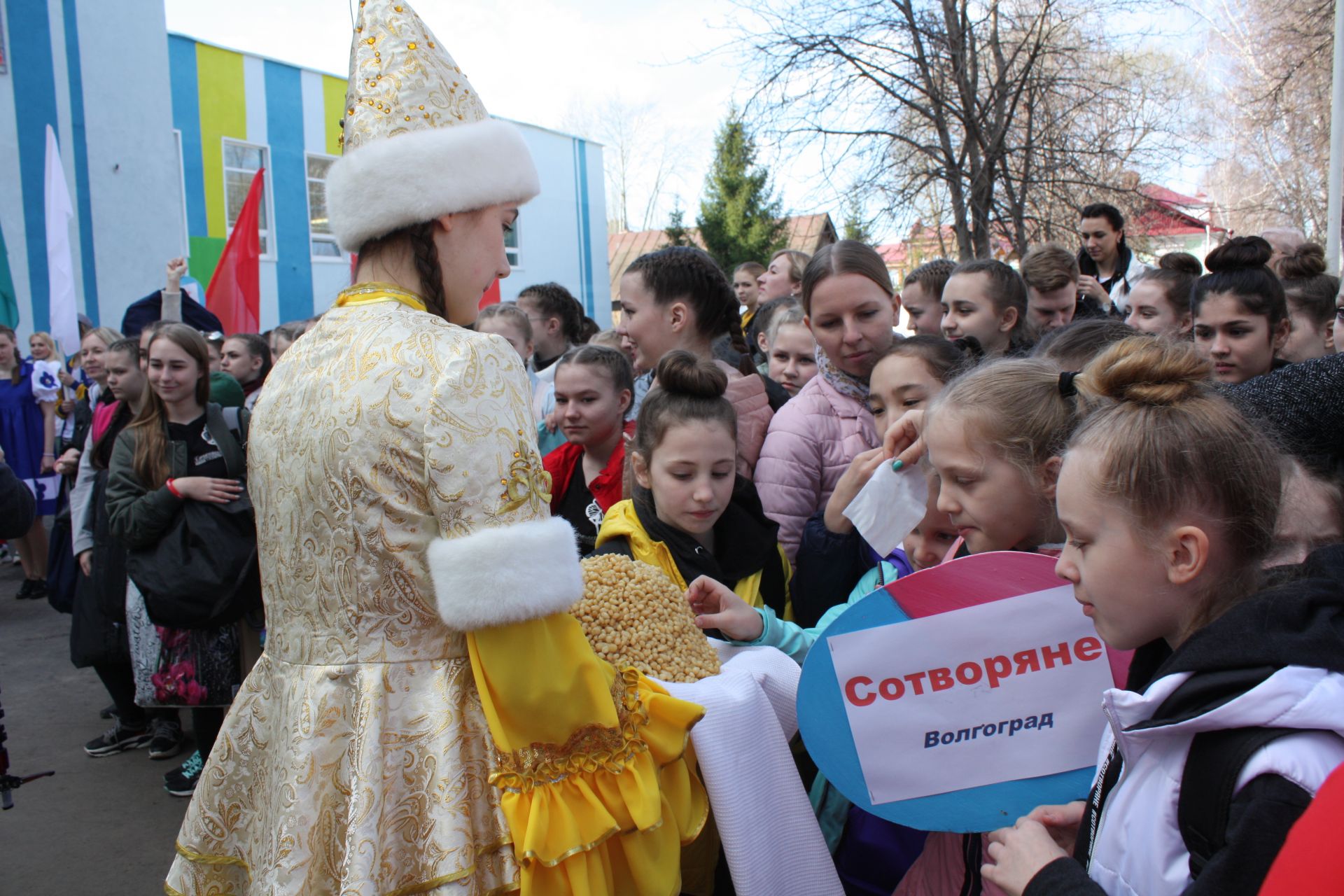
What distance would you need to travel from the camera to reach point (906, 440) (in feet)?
7.50

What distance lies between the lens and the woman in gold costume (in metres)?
1.52

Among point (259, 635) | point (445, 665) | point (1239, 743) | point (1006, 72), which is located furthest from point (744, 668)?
point (1006, 72)

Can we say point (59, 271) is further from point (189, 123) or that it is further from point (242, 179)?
point (242, 179)

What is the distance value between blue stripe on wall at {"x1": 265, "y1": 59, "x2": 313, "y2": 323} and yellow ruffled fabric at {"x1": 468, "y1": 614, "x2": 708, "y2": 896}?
51.3 ft

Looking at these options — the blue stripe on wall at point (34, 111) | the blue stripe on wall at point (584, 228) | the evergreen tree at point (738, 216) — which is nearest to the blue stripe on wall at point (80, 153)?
the blue stripe on wall at point (34, 111)

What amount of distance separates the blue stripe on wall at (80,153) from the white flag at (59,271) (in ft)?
14.2

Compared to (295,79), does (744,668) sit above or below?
below

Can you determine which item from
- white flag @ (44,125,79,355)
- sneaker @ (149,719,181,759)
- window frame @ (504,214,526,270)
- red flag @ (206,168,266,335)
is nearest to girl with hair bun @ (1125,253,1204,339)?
sneaker @ (149,719,181,759)

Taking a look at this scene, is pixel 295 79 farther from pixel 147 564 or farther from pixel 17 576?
pixel 147 564

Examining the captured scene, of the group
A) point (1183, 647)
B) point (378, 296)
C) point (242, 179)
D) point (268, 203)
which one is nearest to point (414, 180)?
point (378, 296)

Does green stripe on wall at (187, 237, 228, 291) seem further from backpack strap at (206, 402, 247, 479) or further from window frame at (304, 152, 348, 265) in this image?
backpack strap at (206, 402, 247, 479)

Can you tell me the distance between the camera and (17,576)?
27.6 ft

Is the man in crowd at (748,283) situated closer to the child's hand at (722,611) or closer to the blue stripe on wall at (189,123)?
the child's hand at (722,611)

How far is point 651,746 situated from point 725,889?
33.8 inches
